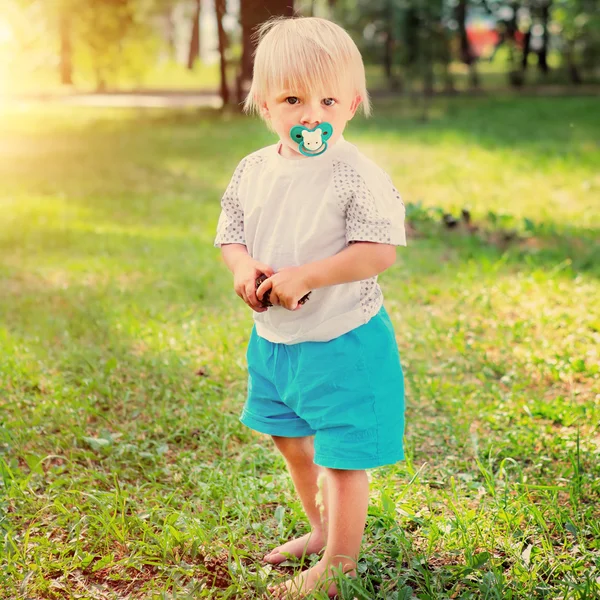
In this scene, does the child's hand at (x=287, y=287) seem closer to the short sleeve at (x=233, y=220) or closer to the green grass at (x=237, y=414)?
the short sleeve at (x=233, y=220)

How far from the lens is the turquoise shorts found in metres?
2.02

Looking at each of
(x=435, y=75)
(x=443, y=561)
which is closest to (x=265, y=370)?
(x=443, y=561)

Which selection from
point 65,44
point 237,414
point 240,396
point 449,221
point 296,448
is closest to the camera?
point 296,448

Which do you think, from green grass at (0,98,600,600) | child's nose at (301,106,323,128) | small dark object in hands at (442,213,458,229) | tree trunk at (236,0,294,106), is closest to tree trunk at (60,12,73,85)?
tree trunk at (236,0,294,106)

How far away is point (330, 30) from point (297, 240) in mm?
489

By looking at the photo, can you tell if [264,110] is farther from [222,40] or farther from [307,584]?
[222,40]

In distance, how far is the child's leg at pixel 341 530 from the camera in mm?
2078

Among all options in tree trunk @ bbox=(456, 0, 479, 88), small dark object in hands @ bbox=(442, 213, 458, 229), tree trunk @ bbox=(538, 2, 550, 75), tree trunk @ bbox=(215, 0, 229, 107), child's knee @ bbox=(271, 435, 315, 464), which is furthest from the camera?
tree trunk @ bbox=(538, 2, 550, 75)

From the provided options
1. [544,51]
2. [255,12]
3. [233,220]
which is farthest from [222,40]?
[233,220]

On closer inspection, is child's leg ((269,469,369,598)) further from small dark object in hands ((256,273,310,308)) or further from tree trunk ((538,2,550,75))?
tree trunk ((538,2,550,75))

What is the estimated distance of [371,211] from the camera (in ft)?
6.34

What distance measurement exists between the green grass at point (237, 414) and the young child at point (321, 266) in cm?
37

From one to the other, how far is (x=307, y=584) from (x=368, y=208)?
0.97 meters

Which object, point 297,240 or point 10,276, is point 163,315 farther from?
point 297,240
